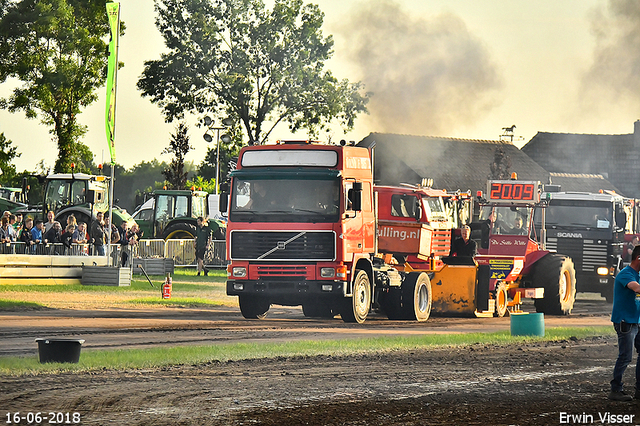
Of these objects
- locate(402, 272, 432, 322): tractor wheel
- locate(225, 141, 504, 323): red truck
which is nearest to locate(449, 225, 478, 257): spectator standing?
locate(402, 272, 432, 322): tractor wheel

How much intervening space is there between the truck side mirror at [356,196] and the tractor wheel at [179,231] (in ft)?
70.4

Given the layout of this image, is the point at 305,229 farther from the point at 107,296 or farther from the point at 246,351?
the point at 107,296

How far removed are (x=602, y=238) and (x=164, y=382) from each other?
2141 cm

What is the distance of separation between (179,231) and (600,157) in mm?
56704

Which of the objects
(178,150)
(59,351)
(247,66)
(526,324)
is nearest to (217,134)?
(247,66)

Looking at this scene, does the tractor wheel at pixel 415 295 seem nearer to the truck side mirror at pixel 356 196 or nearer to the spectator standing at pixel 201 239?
the truck side mirror at pixel 356 196

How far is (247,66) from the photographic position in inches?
2063

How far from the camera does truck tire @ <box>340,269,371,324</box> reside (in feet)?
69.6

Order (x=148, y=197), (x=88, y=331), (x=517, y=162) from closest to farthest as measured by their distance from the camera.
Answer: (x=88, y=331), (x=148, y=197), (x=517, y=162)

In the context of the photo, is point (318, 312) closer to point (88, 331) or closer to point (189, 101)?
point (88, 331)

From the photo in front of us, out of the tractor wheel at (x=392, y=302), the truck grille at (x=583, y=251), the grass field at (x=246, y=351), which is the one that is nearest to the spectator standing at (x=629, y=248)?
the truck grille at (x=583, y=251)

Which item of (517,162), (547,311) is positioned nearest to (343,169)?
(547,311)

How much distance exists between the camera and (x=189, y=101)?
52875 mm

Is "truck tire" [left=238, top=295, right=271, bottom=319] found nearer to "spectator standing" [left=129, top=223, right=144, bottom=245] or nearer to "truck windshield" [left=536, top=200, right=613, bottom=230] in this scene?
"truck windshield" [left=536, top=200, right=613, bottom=230]
